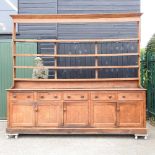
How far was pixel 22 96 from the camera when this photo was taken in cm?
794

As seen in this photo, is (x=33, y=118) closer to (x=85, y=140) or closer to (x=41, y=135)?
(x=41, y=135)

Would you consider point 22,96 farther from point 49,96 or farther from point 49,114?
point 49,114

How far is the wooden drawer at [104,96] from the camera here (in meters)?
7.88

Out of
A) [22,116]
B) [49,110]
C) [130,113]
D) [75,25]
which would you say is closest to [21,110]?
[22,116]

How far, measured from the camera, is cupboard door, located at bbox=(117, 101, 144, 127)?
308 inches

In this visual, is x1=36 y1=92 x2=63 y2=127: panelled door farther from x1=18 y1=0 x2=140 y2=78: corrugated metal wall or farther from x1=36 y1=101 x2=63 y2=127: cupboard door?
x1=18 y1=0 x2=140 y2=78: corrugated metal wall

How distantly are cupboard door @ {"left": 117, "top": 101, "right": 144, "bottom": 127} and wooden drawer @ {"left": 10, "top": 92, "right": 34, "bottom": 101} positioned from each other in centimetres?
184

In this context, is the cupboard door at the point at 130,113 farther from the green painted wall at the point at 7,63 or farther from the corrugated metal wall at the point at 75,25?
the green painted wall at the point at 7,63

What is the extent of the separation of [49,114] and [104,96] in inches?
47.0

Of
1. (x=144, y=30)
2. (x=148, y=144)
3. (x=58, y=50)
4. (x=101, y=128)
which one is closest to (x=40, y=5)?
(x=58, y=50)

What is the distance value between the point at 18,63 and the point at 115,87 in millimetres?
2942

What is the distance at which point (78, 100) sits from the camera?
26.0 ft

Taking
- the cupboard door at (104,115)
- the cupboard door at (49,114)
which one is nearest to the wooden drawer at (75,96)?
the cupboard door at (49,114)

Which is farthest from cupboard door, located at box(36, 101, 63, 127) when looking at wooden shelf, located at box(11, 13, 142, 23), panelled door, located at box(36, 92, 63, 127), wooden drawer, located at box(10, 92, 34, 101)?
wooden shelf, located at box(11, 13, 142, 23)
